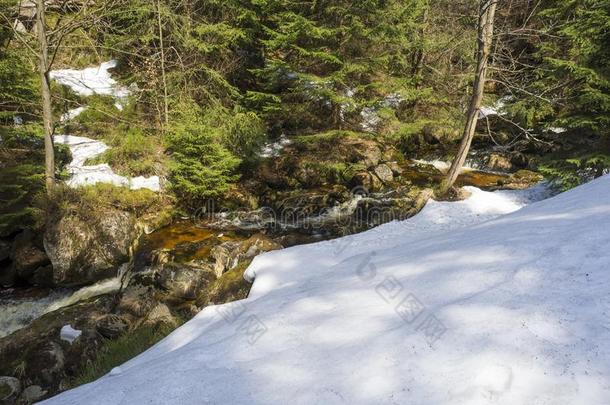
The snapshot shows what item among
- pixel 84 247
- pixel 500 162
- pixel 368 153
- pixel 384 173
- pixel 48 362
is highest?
pixel 368 153

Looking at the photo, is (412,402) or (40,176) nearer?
(412,402)

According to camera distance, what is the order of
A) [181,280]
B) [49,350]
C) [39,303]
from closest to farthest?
[49,350] < [181,280] < [39,303]

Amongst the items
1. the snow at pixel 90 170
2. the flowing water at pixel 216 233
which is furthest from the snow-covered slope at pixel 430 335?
the snow at pixel 90 170

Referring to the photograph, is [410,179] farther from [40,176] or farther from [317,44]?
[40,176]

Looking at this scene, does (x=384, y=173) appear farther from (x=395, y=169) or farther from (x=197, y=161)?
(x=197, y=161)

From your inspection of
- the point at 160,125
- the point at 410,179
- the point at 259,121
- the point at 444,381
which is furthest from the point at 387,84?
the point at 444,381

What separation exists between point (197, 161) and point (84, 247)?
4151 mm

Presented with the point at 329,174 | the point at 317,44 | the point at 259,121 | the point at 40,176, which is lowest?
the point at 329,174

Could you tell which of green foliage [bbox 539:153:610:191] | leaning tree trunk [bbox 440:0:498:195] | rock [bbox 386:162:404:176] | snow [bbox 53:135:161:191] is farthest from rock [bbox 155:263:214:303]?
green foliage [bbox 539:153:610:191]

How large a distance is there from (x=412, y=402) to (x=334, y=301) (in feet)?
4.65

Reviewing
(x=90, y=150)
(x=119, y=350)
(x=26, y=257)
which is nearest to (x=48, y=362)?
(x=119, y=350)

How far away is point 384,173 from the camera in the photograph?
13.2 m

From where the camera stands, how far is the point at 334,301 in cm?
332

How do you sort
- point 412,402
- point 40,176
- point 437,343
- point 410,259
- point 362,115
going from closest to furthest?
1. point 412,402
2. point 437,343
3. point 410,259
4. point 40,176
5. point 362,115
